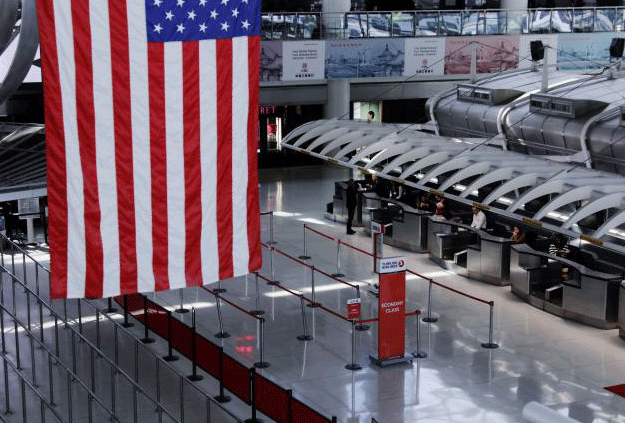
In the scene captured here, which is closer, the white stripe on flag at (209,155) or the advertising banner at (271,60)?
the white stripe on flag at (209,155)

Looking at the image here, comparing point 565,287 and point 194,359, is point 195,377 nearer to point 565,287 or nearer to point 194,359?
point 194,359

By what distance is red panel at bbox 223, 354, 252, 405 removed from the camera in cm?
1371

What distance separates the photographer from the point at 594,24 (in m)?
36.0

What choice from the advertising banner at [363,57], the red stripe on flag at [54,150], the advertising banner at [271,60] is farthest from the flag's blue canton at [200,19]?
the advertising banner at [363,57]

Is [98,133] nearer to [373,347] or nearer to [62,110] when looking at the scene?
[62,110]

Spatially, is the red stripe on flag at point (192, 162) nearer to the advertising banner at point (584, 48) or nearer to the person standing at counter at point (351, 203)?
the person standing at counter at point (351, 203)

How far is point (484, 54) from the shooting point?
34.2 metres

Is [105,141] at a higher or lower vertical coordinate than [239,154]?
higher

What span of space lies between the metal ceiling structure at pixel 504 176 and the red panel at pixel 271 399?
603cm

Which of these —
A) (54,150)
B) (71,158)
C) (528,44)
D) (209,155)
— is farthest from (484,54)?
(54,150)

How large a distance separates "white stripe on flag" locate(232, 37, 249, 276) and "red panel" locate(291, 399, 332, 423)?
3781 mm

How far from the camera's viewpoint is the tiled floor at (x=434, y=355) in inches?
555

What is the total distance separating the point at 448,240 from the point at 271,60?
11.8m

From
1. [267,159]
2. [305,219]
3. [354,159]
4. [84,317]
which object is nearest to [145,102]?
[84,317]
